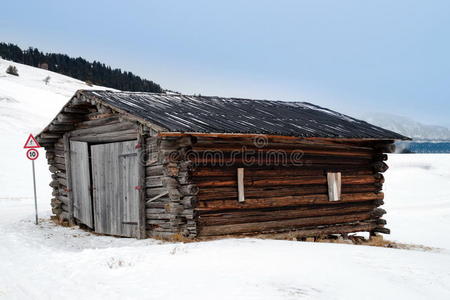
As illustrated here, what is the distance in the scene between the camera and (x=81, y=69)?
76.1 metres

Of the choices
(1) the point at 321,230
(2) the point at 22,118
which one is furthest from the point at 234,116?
(2) the point at 22,118

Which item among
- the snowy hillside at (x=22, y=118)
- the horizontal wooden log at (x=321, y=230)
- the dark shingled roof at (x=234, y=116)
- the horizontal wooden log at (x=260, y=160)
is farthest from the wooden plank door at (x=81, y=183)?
the snowy hillside at (x=22, y=118)

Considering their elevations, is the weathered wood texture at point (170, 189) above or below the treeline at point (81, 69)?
below

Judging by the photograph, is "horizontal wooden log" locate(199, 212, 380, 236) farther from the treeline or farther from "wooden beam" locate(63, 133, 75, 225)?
the treeline

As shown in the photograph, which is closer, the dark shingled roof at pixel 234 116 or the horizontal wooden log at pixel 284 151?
the dark shingled roof at pixel 234 116

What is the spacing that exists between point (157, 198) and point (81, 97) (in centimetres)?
357

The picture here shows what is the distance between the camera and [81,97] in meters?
11.9

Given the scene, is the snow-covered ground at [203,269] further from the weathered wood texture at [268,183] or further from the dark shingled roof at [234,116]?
the dark shingled roof at [234,116]

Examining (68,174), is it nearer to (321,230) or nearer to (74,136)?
(74,136)

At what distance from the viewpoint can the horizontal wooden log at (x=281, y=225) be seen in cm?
1063

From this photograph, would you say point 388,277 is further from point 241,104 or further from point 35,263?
point 241,104

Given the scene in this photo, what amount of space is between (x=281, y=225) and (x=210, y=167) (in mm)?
2744

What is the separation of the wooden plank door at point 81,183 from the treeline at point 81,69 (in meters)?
58.0

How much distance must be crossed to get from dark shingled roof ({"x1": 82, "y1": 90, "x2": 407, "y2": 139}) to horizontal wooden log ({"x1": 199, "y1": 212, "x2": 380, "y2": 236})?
2.36 meters
